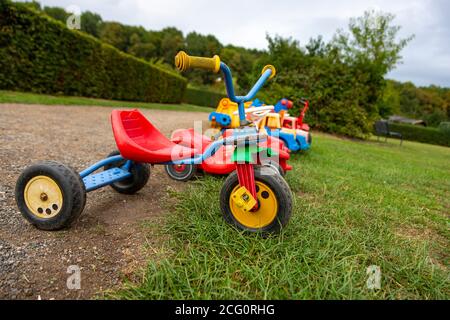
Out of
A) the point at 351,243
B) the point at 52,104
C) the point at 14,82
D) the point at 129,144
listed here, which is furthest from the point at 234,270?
the point at 14,82

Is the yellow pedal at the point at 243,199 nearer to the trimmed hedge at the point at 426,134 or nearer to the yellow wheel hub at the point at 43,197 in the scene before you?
the yellow wheel hub at the point at 43,197

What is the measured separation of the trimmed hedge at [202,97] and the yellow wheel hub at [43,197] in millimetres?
30904

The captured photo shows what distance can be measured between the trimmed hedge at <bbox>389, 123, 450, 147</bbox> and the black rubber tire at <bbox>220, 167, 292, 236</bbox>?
27.3m

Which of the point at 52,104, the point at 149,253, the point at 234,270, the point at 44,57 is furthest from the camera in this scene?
the point at 44,57

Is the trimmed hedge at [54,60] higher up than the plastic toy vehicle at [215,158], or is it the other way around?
the trimmed hedge at [54,60]

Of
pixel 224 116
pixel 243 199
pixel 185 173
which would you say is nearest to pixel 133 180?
pixel 185 173

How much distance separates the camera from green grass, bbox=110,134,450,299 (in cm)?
144

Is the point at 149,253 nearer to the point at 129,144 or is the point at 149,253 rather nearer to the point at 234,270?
the point at 234,270

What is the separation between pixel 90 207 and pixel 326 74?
38.5 feet

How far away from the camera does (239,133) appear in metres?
2.01

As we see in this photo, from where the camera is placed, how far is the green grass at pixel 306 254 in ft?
4.72

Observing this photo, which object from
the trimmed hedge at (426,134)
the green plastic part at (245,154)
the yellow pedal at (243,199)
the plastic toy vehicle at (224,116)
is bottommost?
the trimmed hedge at (426,134)

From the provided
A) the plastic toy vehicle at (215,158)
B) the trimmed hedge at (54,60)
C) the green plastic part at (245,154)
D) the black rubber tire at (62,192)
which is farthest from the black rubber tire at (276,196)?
the trimmed hedge at (54,60)

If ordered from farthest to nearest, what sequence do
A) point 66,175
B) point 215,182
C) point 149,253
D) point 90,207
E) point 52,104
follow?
point 52,104 → point 215,182 → point 90,207 → point 66,175 → point 149,253
